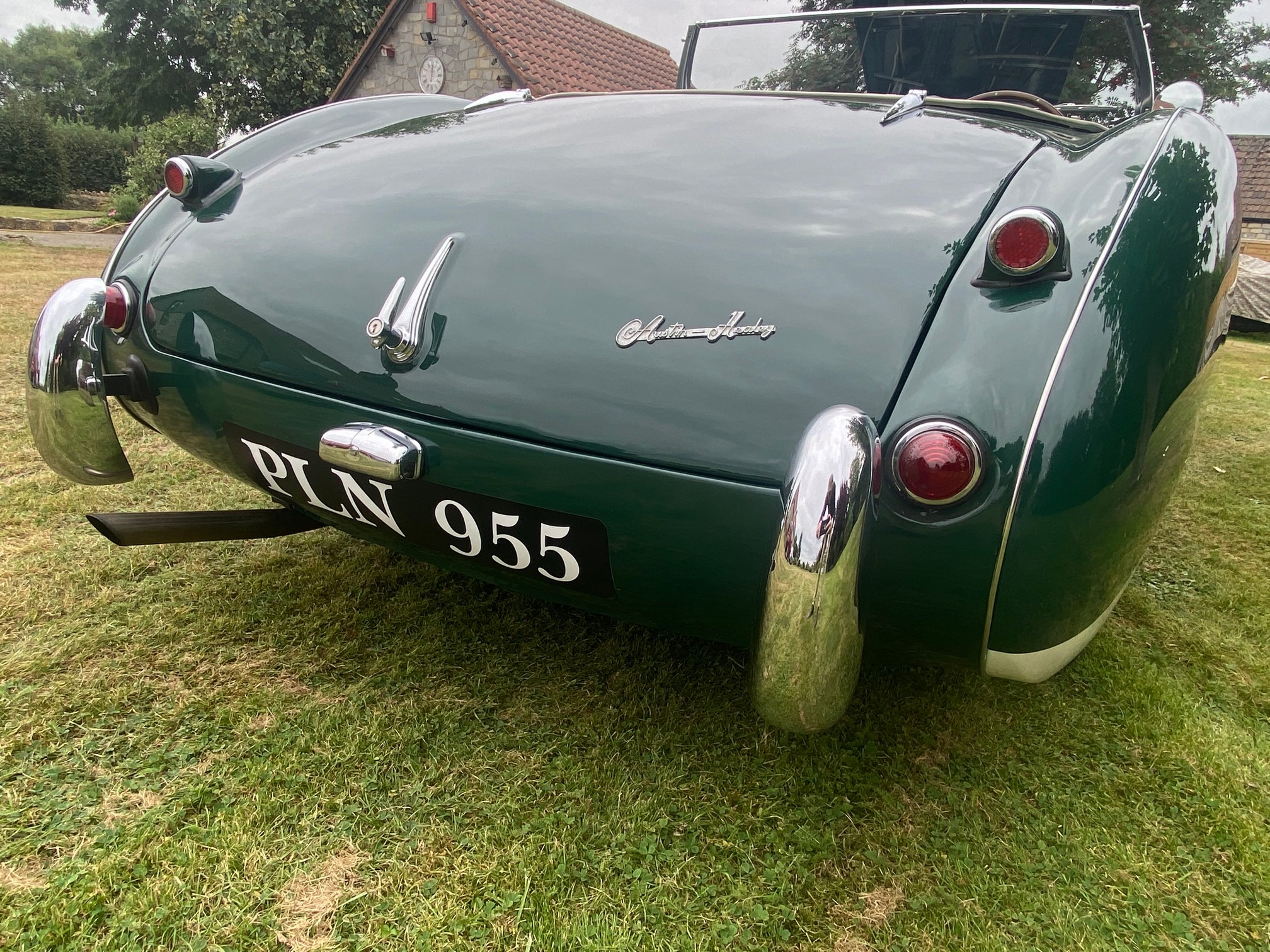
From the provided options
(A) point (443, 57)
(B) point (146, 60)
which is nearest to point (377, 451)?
(A) point (443, 57)

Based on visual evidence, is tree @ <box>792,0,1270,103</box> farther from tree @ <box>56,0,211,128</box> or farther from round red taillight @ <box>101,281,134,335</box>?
tree @ <box>56,0,211,128</box>

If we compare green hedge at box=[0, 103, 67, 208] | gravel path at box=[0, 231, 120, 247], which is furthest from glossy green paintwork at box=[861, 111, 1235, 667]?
green hedge at box=[0, 103, 67, 208]

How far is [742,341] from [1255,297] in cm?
989

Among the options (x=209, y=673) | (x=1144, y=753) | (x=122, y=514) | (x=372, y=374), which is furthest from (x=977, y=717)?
(x=122, y=514)

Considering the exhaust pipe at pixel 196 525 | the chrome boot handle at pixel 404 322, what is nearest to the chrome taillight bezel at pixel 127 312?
the exhaust pipe at pixel 196 525

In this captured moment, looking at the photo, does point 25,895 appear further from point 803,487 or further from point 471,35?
point 471,35

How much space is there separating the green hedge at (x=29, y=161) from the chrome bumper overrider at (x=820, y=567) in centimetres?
2758

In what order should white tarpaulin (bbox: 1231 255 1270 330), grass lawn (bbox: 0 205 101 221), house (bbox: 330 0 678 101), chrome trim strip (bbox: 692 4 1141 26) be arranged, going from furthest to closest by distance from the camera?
1. grass lawn (bbox: 0 205 101 221)
2. house (bbox: 330 0 678 101)
3. white tarpaulin (bbox: 1231 255 1270 330)
4. chrome trim strip (bbox: 692 4 1141 26)

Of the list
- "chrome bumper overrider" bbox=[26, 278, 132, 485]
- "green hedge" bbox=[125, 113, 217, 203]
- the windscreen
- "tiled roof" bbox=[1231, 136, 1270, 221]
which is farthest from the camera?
"tiled roof" bbox=[1231, 136, 1270, 221]

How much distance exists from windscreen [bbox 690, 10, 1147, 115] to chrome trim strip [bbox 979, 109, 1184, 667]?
4.42ft

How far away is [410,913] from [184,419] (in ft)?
3.45

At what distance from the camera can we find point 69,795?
Answer: 1404 mm

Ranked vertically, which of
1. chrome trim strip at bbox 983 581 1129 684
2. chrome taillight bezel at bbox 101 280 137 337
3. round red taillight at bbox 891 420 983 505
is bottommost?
chrome trim strip at bbox 983 581 1129 684

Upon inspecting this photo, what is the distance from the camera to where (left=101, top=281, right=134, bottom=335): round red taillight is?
1.71 m
